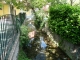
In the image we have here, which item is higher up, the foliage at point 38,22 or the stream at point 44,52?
the foliage at point 38,22

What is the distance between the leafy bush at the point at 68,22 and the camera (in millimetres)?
8297

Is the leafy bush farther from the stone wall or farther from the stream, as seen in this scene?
the stream

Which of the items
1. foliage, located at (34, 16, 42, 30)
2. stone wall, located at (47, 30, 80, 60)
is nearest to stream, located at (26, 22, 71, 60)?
stone wall, located at (47, 30, 80, 60)

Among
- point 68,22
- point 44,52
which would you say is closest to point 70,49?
point 68,22

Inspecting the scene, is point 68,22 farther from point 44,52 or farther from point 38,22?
point 38,22

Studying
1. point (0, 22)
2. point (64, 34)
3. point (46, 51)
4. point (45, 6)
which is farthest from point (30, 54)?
point (45, 6)

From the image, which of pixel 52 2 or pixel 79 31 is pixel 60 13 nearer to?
pixel 79 31

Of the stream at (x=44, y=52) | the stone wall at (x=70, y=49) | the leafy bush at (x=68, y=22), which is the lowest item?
the stream at (x=44, y=52)

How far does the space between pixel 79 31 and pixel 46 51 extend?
287 cm

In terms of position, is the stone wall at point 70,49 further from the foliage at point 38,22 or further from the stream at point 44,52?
the foliage at point 38,22

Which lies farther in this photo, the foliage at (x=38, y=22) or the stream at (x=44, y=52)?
the foliage at (x=38, y=22)

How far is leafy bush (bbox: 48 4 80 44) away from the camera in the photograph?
327 inches

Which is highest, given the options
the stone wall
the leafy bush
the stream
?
the leafy bush

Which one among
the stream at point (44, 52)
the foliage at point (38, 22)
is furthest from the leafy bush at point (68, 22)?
the foliage at point (38, 22)
